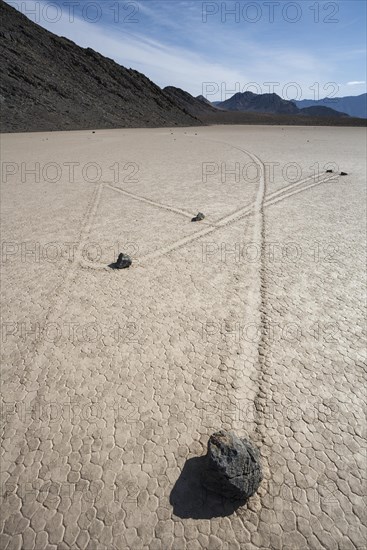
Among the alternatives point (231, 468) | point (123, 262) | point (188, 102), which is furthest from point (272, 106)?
point (231, 468)

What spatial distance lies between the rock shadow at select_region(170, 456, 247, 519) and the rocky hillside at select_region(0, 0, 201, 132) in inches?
1512

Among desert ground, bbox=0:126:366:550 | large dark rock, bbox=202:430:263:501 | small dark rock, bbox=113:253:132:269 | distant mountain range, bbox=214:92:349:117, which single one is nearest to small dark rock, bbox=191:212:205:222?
desert ground, bbox=0:126:366:550

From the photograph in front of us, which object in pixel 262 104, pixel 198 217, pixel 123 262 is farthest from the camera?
pixel 262 104

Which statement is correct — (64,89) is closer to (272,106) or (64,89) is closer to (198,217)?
(198,217)

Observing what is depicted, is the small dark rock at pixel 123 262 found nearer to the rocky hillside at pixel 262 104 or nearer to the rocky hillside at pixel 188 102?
the rocky hillside at pixel 188 102

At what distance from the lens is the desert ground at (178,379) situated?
8.37 feet

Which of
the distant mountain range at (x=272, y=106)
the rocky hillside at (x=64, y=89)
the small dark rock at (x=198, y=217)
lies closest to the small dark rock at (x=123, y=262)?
the small dark rock at (x=198, y=217)

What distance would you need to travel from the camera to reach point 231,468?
259 centimetres

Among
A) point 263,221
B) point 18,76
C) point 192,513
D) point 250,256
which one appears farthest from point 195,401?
point 18,76

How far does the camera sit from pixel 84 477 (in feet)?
9.23

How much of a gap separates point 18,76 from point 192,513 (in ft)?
166

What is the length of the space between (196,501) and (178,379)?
1273 mm

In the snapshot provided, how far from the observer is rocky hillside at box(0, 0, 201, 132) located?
37.9 metres

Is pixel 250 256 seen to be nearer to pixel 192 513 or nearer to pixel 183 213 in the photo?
pixel 183 213
